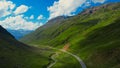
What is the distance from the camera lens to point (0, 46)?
150 m

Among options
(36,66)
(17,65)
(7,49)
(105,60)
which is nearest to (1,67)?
(17,65)

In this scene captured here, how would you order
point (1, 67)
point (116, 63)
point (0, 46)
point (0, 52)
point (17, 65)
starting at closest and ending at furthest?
point (116, 63) < point (1, 67) < point (17, 65) < point (0, 52) < point (0, 46)

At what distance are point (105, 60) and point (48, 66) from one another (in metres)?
30.6

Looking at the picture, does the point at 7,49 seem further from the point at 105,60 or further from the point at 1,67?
the point at 105,60

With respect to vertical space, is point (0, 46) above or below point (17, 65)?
above

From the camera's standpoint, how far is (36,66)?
419ft

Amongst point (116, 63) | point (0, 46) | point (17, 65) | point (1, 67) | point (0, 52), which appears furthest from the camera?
point (0, 46)

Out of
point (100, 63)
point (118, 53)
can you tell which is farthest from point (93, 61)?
point (118, 53)

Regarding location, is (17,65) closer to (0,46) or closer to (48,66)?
(48,66)

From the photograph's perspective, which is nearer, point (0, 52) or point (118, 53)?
point (118, 53)

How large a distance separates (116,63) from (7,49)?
71383mm

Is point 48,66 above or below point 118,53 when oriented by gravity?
above

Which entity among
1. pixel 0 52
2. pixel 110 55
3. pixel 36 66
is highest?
pixel 0 52

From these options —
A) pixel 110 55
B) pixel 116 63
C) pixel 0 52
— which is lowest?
pixel 116 63
